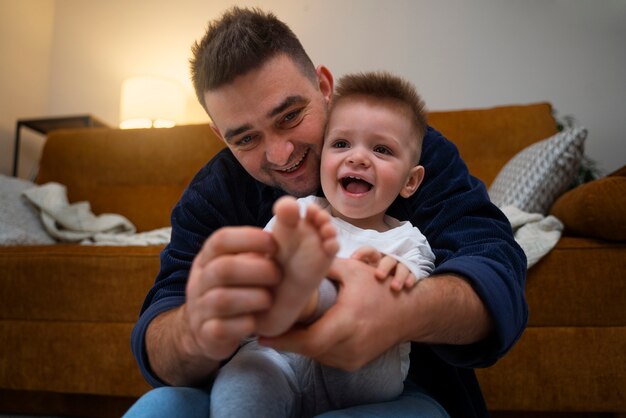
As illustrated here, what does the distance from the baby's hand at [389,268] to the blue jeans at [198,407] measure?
149mm

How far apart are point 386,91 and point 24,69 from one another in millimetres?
3636

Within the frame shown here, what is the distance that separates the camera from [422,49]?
9.71ft

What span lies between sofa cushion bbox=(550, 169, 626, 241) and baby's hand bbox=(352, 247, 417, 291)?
1.08 metres

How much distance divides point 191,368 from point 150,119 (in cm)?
260

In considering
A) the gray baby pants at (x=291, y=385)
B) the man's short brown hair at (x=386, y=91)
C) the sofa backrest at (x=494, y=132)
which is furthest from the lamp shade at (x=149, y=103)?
the gray baby pants at (x=291, y=385)

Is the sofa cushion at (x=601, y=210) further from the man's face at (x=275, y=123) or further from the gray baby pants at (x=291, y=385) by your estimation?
the gray baby pants at (x=291, y=385)

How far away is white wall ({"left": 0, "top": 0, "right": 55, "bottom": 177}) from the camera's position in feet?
10.8

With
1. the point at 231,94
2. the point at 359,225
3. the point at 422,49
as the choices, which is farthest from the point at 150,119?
the point at 359,225

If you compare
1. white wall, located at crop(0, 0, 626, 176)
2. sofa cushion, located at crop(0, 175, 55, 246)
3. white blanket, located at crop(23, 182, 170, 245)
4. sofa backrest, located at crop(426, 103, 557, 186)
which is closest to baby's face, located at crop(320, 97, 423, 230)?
white blanket, located at crop(23, 182, 170, 245)

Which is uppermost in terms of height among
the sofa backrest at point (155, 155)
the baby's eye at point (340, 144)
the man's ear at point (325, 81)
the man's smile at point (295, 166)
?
the man's ear at point (325, 81)

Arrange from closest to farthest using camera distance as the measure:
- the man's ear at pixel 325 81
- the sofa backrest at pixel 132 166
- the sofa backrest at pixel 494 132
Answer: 1. the man's ear at pixel 325 81
2. the sofa backrest at pixel 494 132
3. the sofa backrest at pixel 132 166

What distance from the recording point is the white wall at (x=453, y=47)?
2.70 m

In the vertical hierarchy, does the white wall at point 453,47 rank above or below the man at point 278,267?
above

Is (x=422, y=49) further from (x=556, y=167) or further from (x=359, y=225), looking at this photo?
(x=359, y=225)
